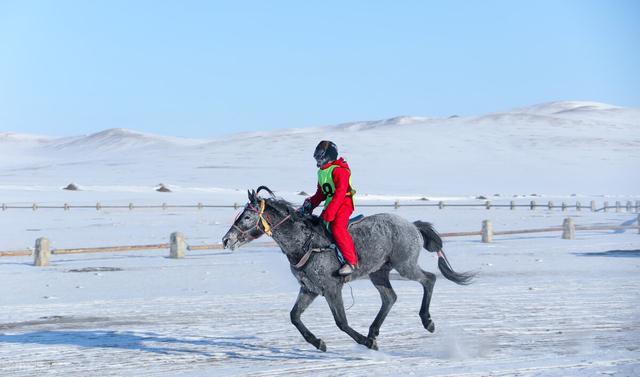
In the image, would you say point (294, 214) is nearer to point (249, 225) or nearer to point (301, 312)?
point (249, 225)

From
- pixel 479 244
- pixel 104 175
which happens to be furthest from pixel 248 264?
pixel 104 175

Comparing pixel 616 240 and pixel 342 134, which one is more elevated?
pixel 342 134

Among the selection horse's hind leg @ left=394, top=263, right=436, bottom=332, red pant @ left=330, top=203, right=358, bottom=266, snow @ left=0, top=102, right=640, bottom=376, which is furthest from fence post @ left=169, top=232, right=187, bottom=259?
red pant @ left=330, top=203, right=358, bottom=266

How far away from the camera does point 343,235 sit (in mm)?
10102

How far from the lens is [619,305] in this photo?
13977mm

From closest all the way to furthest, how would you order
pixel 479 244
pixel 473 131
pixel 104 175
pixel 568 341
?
pixel 568 341
pixel 479 244
pixel 104 175
pixel 473 131

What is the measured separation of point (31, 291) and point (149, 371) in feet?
30.1

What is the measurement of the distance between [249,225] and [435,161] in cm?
10578

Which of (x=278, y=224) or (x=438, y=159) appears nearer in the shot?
(x=278, y=224)

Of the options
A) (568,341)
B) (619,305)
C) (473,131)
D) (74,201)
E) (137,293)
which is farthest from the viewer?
(473,131)

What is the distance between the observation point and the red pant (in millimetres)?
10039

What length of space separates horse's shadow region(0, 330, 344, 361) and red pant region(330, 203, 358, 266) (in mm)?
1170

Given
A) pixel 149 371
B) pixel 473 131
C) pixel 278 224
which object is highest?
pixel 473 131

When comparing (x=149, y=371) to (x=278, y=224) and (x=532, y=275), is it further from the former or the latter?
(x=532, y=275)
